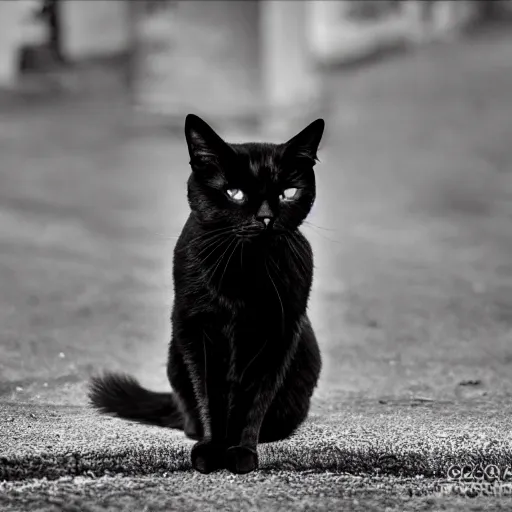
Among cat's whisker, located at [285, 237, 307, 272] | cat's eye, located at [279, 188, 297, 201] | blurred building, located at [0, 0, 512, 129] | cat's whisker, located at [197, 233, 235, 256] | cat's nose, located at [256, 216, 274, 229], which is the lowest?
cat's whisker, located at [285, 237, 307, 272]

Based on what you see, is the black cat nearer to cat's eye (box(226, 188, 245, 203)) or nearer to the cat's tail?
cat's eye (box(226, 188, 245, 203))

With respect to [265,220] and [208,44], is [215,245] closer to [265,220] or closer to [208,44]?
[265,220]

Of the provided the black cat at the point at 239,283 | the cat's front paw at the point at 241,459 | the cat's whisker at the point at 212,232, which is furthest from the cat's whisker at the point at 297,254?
the cat's front paw at the point at 241,459

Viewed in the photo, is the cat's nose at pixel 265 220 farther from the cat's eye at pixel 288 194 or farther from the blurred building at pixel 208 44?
the blurred building at pixel 208 44

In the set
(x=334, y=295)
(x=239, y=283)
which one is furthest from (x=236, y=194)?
(x=334, y=295)

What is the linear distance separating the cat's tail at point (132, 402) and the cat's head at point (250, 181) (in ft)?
1.39

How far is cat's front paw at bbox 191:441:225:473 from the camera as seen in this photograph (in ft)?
4.28

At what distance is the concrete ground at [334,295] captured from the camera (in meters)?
1.39

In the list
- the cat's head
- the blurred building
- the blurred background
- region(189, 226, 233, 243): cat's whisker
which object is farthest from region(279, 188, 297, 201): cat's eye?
the blurred building

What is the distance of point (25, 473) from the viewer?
1.39 m

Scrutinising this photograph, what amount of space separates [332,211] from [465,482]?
1.50 metres

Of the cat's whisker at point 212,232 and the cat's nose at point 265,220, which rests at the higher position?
the cat's nose at point 265,220

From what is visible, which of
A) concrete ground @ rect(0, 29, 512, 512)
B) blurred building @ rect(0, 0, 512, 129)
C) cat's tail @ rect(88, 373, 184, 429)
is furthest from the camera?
blurred building @ rect(0, 0, 512, 129)

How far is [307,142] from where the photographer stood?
1308mm
